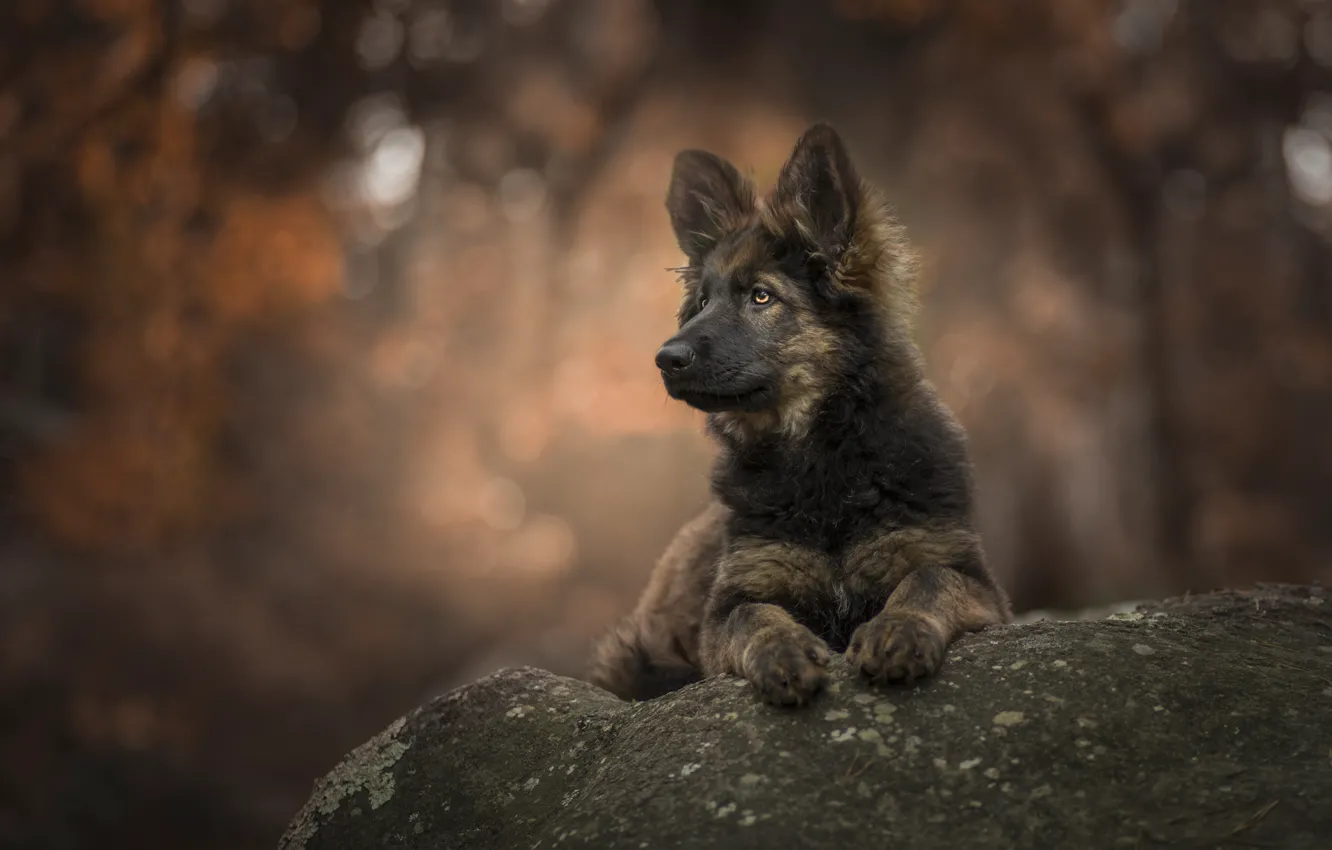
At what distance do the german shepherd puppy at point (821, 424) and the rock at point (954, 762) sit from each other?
1.41 feet

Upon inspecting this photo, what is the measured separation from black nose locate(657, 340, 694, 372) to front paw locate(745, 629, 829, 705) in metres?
1.30

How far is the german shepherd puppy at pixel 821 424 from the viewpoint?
182 inches

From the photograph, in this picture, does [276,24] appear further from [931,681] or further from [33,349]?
[931,681]

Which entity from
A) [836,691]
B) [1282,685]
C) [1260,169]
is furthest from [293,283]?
[1260,169]

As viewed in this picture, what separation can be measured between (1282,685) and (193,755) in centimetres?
1147

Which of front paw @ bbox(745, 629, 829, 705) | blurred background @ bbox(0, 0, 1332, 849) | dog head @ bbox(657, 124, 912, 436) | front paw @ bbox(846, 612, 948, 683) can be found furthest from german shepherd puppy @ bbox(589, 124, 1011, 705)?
blurred background @ bbox(0, 0, 1332, 849)

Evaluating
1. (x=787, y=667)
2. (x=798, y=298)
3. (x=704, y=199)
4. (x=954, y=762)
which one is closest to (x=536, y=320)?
(x=704, y=199)

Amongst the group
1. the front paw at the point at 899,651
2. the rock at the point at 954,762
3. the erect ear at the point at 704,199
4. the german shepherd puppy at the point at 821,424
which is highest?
the erect ear at the point at 704,199

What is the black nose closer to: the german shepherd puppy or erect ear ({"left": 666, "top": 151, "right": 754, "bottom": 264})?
the german shepherd puppy

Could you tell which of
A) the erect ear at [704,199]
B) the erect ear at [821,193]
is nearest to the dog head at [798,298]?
the erect ear at [821,193]

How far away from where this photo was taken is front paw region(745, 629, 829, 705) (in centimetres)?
387

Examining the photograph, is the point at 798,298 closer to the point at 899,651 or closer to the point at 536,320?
the point at 899,651

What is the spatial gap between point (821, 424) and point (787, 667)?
1.44 metres

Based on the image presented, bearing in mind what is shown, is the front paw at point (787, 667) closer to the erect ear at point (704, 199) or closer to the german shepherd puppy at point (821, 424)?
the german shepherd puppy at point (821, 424)
